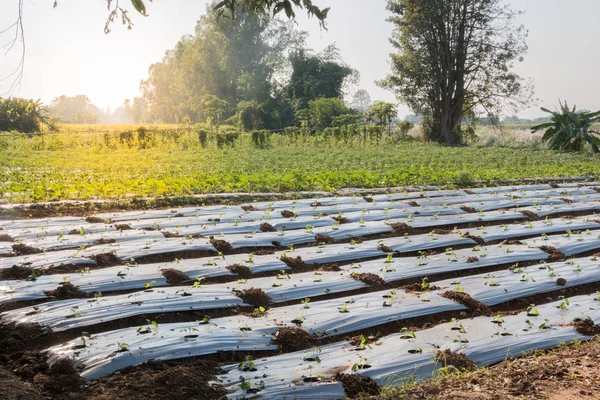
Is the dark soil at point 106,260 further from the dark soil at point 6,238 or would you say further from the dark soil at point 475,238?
the dark soil at point 475,238

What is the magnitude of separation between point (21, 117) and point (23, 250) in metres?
24.3

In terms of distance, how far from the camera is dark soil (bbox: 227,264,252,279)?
4.17 m

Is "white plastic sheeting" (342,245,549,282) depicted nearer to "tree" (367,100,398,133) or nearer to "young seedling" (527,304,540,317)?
"young seedling" (527,304,540,317)

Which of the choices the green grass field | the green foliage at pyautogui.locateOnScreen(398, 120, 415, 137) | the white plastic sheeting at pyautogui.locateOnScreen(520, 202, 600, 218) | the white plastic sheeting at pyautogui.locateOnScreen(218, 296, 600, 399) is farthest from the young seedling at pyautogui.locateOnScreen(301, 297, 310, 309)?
the green foliage at pyautogui.locateOnScreen(398, 120, 415, 137)

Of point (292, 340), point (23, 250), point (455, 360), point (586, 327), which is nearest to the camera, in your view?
point (455, 360)

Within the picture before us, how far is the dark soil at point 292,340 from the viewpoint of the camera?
2.92 metres

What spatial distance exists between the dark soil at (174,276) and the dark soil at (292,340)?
1160 millimetres

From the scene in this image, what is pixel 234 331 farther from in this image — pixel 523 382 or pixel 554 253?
pixel 554 253

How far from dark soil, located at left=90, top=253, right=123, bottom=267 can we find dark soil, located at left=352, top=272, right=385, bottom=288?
1.91 meters

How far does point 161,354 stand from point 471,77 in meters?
22.8

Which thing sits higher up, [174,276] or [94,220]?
[94,220]

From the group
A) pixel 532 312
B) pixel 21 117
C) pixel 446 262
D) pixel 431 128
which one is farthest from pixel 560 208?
pixel 21 117

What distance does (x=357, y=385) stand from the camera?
251 centimetres

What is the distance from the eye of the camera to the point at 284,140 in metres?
20.9
